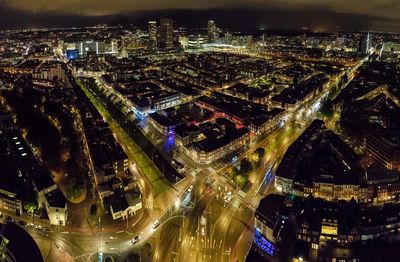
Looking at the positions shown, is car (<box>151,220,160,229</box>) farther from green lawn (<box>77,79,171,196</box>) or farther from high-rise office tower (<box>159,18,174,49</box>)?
high-rise office tower (<box>159,18,174,49</box>)

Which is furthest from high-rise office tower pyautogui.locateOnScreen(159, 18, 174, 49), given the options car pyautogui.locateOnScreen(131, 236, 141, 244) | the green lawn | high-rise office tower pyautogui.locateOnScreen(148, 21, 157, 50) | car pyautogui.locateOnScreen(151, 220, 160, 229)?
car pyautogui.locateOnScreen(131, 236, 141, 244)

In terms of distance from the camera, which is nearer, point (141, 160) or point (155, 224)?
point (155, 224)

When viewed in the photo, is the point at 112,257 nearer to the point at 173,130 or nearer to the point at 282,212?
the point at 282,212

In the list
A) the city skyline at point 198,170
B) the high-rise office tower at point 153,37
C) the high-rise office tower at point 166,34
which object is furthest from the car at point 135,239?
the high-rise office tower at point 166,34

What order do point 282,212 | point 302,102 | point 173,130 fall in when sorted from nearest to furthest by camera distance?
point 282,212, point 173,130, point 302,102

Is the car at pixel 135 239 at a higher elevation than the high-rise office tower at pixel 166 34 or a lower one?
lower

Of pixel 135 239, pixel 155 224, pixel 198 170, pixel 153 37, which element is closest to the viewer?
pixel 135 239

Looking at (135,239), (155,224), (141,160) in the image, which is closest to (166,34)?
(141,160)

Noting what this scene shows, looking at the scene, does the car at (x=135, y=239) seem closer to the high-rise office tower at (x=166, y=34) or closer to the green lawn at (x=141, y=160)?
the green lawn at (x=141, y=160)

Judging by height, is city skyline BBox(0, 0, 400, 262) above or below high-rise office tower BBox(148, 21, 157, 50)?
below

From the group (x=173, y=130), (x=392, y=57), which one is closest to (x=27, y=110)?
(x=173, y=130)

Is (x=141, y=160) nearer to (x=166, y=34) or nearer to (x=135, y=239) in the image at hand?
(x=135, y=239)
